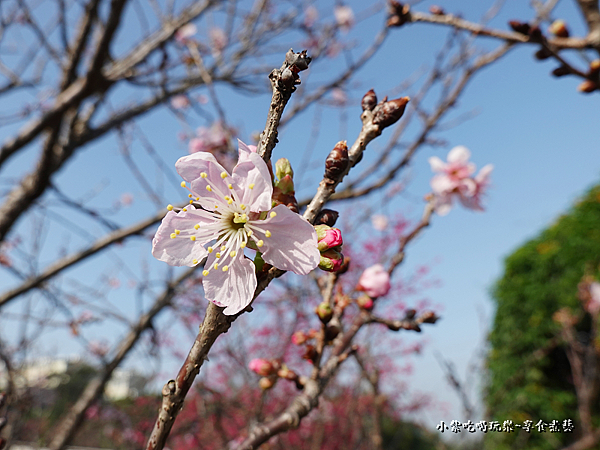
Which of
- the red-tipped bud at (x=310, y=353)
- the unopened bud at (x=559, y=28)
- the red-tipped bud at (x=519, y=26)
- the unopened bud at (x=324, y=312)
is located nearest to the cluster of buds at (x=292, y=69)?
the unopened bud at (x=324, y=312)

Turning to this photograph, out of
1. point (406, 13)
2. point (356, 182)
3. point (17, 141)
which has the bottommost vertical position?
point (356, 182)

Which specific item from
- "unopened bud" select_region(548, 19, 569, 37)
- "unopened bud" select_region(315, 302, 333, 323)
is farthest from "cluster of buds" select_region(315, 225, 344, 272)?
"unopened bud" select_region(548, 19, 569, 37)

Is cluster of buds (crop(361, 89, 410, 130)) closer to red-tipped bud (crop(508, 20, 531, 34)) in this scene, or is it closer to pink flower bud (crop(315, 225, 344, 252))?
pink flower bud (crop(315, 225, 344, 252))

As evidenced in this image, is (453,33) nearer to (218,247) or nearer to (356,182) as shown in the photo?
(356,182)

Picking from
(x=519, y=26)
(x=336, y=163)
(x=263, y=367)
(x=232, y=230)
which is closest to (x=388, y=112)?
(x=336, y=163)

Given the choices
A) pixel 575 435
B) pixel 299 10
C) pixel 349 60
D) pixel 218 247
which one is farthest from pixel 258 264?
pixel 575 435

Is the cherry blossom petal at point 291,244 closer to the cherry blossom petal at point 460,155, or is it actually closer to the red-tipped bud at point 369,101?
the red-tipped bud at point 369,101
